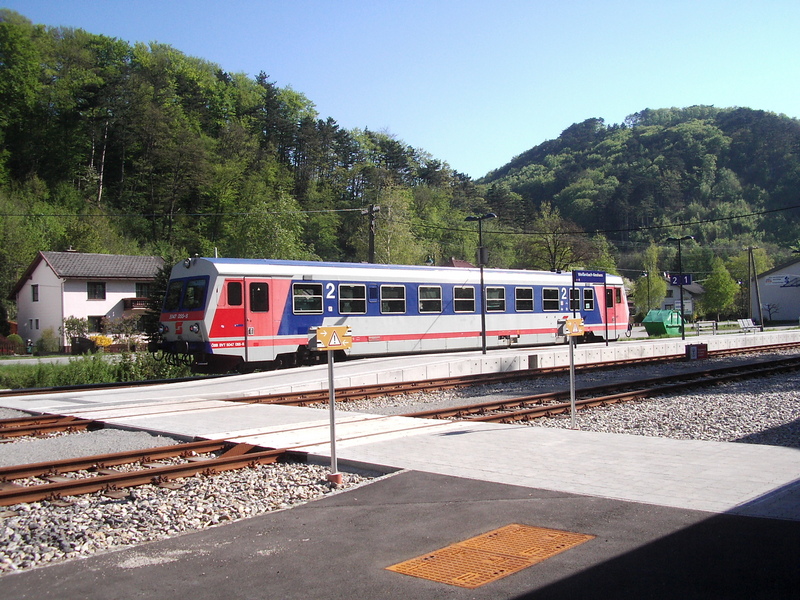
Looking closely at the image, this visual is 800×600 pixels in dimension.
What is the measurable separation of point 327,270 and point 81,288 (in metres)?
32.0

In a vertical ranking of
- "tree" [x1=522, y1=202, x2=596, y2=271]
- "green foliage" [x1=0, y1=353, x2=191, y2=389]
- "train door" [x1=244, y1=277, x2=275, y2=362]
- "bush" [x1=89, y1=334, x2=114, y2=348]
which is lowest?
"green foliage" [x1=0, y1=353, x2=191, y2=389]

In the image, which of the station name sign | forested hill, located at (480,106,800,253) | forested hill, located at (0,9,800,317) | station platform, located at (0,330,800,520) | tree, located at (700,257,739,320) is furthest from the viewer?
forested hill, located at (480,106,800,253)

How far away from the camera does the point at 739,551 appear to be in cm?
495

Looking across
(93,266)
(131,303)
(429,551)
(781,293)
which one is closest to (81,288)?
(93,266)

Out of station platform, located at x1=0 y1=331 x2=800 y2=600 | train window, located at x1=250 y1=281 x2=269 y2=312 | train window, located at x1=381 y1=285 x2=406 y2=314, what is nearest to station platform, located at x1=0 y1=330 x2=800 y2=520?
station platform, located at x1=0 y1=331 x2=800 y2=600

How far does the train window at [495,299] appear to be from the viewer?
27875 millimetres

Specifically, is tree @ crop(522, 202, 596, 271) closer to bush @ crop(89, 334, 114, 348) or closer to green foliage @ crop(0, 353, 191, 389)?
bush @ crop(89, 334, 114, 348)

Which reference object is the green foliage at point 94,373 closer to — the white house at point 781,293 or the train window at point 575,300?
the train window at point 575,300

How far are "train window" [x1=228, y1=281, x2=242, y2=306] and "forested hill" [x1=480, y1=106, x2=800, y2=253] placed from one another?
331 ft

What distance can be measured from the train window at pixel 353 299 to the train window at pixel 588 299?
13.0 meters

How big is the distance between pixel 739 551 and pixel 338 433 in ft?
21.6

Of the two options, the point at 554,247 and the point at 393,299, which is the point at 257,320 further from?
the point at 554,247

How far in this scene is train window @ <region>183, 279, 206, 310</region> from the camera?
64.7 ft

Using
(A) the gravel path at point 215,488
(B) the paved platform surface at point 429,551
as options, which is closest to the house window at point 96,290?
(A) the gravel path at point 215,488
